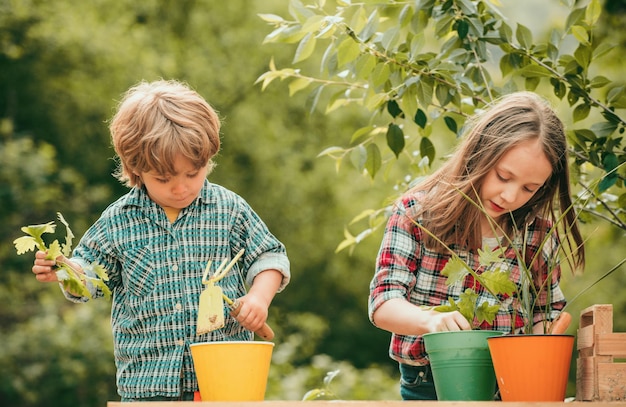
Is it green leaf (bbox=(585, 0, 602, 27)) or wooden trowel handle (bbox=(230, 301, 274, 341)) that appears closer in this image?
wooden trowel handle (bbox=(230, 301, 274, 341))

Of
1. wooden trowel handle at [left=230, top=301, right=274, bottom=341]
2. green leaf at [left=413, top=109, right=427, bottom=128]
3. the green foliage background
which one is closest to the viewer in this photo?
wooden trowel handle at [left=230, top=301, right=274, bottom=341]

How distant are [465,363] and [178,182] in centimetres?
77

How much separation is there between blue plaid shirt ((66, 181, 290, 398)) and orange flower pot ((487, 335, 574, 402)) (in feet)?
2.22

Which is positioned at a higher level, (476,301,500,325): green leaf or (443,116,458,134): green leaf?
(443,116,458,134): green leaf

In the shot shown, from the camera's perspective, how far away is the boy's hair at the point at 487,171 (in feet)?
6.75

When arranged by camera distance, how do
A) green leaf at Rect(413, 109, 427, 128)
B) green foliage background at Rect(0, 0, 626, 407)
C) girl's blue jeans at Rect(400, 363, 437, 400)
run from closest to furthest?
1. girl's blue jeans at Rect(400, 363, 437, 400)
2. green leaf at Rect(413, 109, 427, 128)
3. green foliage background at Rect(0, 0, 626, 407)

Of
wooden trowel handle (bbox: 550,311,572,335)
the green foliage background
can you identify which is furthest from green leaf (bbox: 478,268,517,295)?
the green foliage background

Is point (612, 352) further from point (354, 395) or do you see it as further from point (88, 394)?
point (88, 394)

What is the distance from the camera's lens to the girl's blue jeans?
7.02 feet

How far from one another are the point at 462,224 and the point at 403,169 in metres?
7.99

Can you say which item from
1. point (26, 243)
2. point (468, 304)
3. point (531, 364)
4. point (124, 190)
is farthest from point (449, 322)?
point (124, 190)

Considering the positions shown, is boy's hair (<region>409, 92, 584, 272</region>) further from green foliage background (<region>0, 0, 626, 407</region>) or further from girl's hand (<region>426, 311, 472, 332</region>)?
green foliage background (<region>0, 0, 626, 407</region>)

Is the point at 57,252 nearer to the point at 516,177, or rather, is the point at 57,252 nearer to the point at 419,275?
the point at 419,275

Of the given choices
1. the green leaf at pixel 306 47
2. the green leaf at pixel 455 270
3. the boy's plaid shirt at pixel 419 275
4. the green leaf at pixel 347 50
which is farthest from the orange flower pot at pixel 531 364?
the green leaf at pixel 306 47
